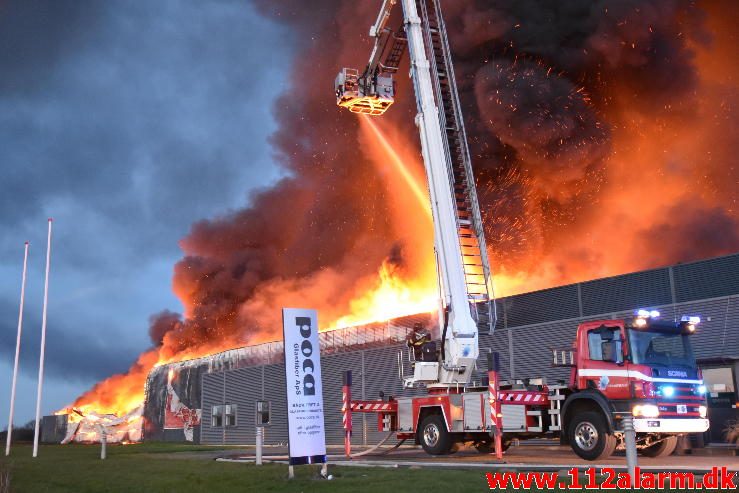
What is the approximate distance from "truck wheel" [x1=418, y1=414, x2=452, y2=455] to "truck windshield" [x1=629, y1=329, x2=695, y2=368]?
4.93 m

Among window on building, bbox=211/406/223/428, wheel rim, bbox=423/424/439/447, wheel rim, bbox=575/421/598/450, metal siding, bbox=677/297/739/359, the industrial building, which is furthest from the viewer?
window on building, bbox=211/406/223/428

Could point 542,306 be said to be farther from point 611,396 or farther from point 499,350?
point 611,396

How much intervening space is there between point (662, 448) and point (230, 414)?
24805 mm

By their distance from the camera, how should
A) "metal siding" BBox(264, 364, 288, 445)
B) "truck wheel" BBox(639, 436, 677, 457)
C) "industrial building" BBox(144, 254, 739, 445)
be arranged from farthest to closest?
"metal siding" BBox(264, 364, 288, 445) → "industrial building" BBox(144, 254, 739, 445) → "truck wheel" BBox(639, 436, 677, 457)

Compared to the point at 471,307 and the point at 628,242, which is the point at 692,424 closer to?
the point at 471,307

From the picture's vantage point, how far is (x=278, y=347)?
3500 cm

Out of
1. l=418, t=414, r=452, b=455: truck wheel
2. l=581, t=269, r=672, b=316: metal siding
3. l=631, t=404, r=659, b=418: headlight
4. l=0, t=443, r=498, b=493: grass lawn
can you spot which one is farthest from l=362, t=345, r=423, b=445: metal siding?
l=631, t=404, r=659, b=418: headlight

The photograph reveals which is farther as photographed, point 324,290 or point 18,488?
point 324,290

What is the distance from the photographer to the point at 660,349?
15.1m

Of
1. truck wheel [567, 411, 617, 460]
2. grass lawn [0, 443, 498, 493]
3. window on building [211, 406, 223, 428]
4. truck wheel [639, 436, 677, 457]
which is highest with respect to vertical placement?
window on building [211, 406, 223, 428]

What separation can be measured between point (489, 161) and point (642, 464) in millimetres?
25251

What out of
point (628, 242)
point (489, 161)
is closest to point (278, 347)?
point (489, 161)

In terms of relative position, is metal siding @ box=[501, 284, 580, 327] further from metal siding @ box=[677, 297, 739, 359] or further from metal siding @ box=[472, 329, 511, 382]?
metal siding @ box=[677, 297, 739, 359]

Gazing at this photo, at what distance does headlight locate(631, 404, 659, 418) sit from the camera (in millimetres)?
14266
